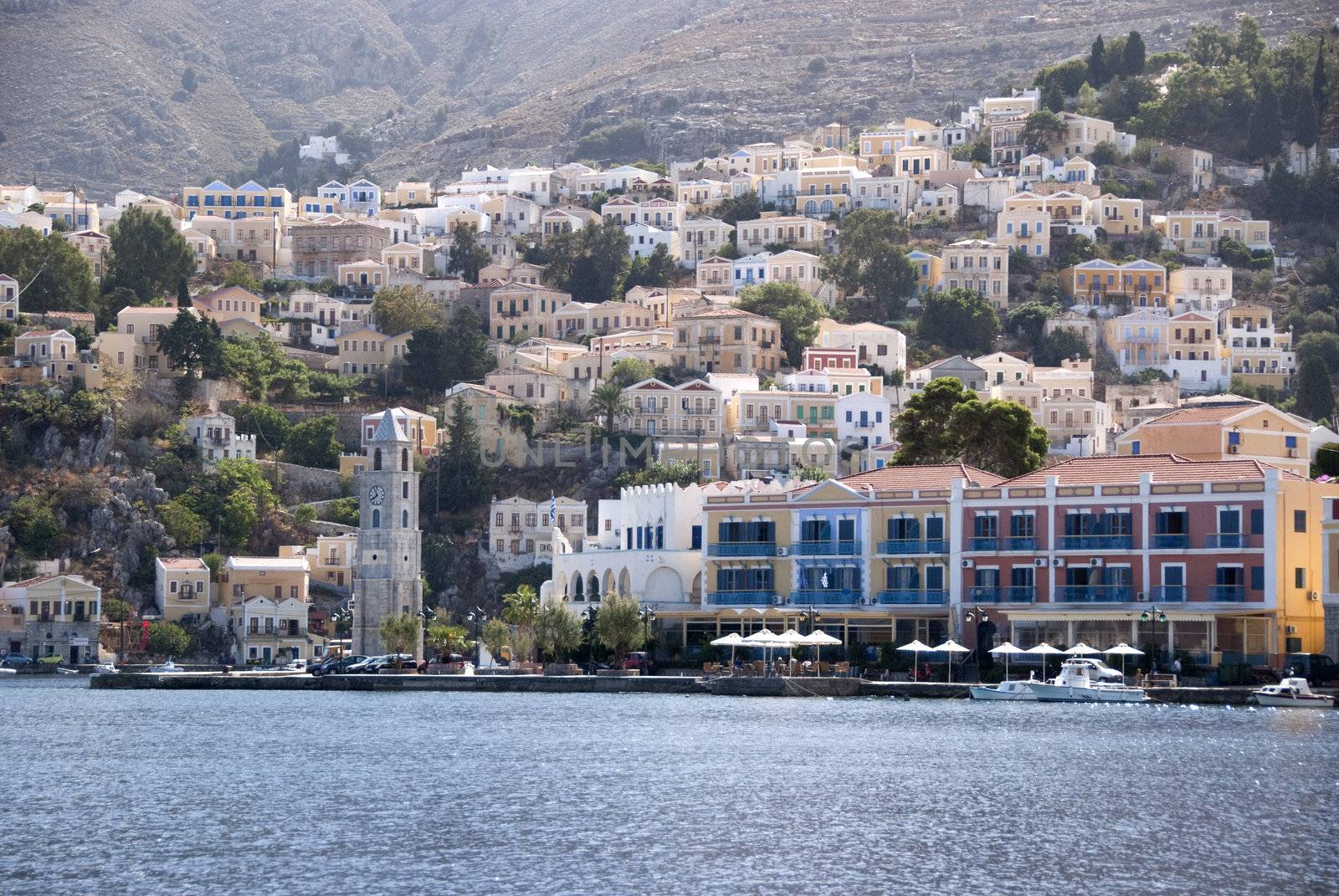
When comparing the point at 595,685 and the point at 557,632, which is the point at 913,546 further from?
the point at 557,632

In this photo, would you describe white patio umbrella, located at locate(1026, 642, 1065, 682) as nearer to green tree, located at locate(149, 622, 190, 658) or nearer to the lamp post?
the lamp post

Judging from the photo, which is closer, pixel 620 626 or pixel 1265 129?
pixel 620 626

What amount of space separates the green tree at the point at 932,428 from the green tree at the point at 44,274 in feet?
198

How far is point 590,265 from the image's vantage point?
159 m

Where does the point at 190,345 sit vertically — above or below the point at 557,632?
above

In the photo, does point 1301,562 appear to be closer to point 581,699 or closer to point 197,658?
point 581,699

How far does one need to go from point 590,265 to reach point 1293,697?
9675 cm

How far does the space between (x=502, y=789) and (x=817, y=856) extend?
428 inches

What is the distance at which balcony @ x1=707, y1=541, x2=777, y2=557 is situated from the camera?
8256 cm

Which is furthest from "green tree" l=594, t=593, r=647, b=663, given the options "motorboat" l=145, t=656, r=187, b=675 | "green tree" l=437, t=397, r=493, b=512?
"green tree" l=437, t=397, r=493, b=512

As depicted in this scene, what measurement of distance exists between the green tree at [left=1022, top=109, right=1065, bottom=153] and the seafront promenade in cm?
8803

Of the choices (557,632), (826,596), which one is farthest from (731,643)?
(557,632)

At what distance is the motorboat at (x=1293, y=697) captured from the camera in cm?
6694

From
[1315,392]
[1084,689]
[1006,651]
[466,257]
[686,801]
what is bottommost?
[686,801]
